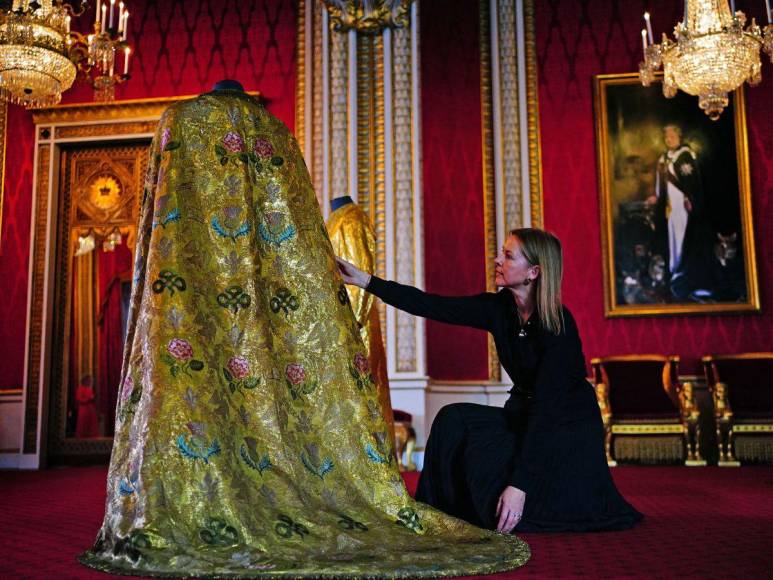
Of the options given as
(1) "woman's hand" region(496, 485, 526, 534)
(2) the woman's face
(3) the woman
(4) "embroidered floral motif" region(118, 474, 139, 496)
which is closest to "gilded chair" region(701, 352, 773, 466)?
(3) the woman

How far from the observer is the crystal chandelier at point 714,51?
5.49 metres

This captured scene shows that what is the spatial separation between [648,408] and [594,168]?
2202 mm

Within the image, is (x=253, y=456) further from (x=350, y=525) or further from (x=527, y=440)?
(x=527, y=440)

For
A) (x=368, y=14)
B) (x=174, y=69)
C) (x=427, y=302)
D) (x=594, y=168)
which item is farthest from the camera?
(x=174, y=69)

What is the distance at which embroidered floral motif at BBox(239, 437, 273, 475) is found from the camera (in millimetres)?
2123

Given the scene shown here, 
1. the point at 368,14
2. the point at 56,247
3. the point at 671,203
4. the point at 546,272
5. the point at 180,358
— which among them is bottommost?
the point at 180,358

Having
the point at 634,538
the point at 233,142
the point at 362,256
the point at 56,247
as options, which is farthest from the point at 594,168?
the point at 233,142

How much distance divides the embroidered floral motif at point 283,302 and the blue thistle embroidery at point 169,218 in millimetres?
344

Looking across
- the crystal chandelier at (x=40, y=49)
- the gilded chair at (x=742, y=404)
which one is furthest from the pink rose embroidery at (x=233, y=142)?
the gilded chair at (x=742, y=404)

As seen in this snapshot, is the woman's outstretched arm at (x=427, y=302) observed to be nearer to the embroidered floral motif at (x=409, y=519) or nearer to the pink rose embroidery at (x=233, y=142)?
the pink rose embroidery at (x=233, y=142)

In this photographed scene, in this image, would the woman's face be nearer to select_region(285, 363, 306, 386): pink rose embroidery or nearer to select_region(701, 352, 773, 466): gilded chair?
select_region(285, 363, 306, 386): pink rose embroidery

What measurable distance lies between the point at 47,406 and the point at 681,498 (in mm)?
5692

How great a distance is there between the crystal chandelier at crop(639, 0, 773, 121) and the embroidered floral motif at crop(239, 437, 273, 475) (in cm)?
456

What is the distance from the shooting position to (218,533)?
1.94 meters
